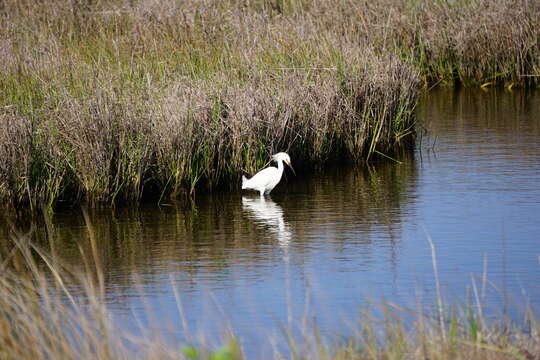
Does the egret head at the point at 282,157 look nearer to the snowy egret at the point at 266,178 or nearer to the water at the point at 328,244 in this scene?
the snowy egret at the point at 266,178

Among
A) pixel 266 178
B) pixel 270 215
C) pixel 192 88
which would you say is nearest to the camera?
pixel 270 215

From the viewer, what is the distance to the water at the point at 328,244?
584 centimetres

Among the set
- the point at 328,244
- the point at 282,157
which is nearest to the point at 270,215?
the point at 282,157

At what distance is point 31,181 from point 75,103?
2.79 feet

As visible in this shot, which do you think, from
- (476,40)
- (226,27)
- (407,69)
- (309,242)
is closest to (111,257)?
(309,242)

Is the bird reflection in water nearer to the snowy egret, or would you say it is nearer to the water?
the water

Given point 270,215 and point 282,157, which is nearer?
point 270,215

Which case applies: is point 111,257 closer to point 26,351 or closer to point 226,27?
point 26,351

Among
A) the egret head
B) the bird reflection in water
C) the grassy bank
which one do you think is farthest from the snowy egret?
Answer: the grassy bank

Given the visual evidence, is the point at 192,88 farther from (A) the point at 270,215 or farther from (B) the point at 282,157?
(A) the point at 270,215

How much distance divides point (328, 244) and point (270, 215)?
4.56ft

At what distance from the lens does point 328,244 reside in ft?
24.6

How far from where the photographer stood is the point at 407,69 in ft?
36.9

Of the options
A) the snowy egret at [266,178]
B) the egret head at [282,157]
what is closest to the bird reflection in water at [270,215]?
the snowy egret at [266,178]
